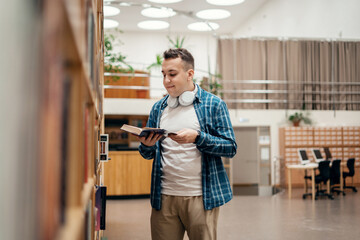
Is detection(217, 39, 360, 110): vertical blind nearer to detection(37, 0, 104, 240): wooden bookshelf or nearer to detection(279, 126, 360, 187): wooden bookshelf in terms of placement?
detection(279, 126, 360, 187): wooden bookshelf

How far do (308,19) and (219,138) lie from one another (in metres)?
11.4

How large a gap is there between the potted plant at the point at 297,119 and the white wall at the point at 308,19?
108 inches

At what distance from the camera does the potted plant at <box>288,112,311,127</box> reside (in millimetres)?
10669

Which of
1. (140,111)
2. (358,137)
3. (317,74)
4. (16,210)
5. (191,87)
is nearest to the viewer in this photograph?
(16,210)

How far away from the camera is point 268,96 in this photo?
11422 mm

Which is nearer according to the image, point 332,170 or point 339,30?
point 332,170

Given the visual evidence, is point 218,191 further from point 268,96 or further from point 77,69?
point 268,96

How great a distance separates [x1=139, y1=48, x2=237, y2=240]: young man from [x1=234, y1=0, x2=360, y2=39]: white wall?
990 centimetres

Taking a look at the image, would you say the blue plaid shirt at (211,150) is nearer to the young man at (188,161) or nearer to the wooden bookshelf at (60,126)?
the young man at (188,161)

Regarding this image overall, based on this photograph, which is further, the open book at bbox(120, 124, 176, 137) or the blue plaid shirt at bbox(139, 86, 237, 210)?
the blue plaid shirt at bbox(139, 86, 237, 210)

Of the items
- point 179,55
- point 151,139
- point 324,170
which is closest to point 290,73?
point 324,170

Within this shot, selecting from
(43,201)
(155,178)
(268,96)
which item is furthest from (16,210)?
(268,96)

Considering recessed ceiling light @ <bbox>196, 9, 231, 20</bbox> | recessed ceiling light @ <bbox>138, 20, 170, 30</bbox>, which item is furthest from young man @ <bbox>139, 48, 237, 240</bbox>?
recessed ceiling light @ <bbox>138, 20, 170, 30</bbox>

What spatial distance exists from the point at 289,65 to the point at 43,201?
11881mm
